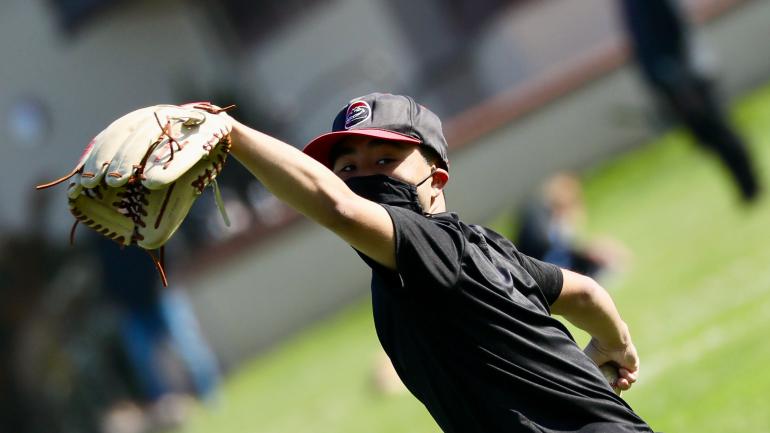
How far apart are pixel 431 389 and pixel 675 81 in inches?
334

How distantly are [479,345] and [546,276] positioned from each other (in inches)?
19.4

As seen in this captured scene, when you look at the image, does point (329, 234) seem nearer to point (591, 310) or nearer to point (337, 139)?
point (591, 310)

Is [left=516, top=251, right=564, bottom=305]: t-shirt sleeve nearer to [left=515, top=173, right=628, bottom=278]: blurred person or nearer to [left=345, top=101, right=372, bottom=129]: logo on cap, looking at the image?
[left=345, top=101, right=372, bottom=129]: logo on cap

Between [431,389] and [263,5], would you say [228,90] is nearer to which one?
[263,5]

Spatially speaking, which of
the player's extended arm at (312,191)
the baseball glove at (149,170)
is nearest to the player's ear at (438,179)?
the player's extended arm at (312,191)

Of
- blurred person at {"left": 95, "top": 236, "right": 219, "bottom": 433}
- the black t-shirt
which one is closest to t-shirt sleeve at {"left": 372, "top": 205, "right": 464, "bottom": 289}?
the black t-shirt

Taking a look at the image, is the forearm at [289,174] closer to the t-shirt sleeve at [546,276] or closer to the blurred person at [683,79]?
the t-shirt sleeve at [546,276]

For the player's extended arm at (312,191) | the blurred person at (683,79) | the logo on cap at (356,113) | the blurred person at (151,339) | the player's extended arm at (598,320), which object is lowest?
the player's extended arm at (312,191)

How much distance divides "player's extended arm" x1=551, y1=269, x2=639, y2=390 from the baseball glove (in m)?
1.23

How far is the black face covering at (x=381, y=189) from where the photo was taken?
338 centimetres

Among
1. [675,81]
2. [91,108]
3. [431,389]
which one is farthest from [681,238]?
[91,108]

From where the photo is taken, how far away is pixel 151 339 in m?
14.0

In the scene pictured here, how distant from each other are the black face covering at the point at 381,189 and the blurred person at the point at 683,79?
7.78m

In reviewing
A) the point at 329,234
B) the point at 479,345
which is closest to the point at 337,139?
the point at 479,345
